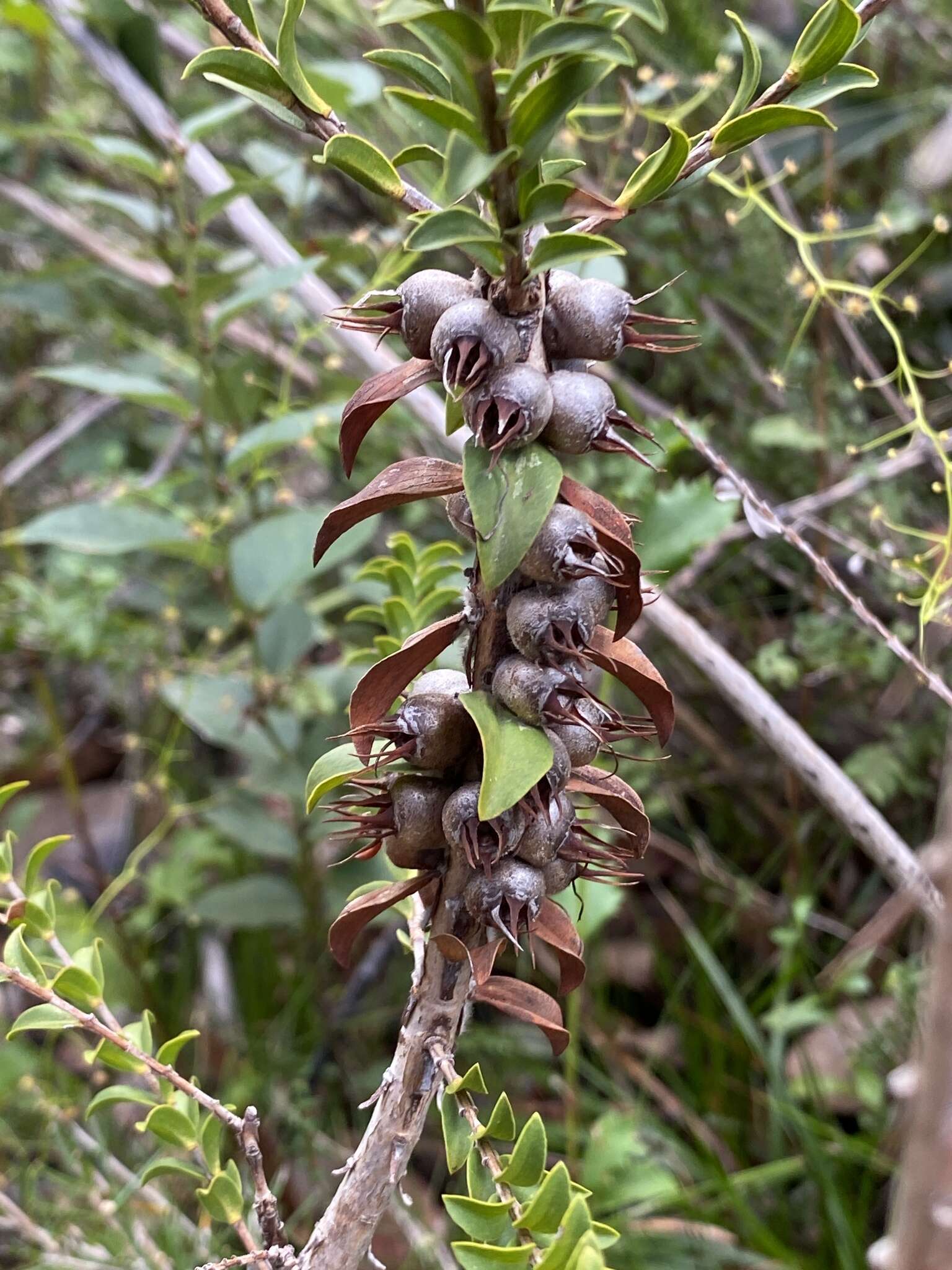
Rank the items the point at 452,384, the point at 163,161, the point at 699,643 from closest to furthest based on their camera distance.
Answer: the point at 452,384
the point at 699,643
the point at 163,161

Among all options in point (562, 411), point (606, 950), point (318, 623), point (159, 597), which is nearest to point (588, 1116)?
point (606, 950)

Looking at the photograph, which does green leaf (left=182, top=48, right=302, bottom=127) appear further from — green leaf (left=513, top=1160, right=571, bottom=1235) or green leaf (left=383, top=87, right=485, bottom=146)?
green leaf (left=513, top=1160, right=571, bottom=1235)

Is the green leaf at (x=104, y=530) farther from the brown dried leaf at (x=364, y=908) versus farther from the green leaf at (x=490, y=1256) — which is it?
the green leaf at (x=490, y=1256)

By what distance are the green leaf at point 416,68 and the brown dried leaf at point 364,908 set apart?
28 centimetres

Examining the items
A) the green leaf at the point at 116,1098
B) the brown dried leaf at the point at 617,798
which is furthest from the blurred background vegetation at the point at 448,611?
the brown dried leaf at the point at 617,798

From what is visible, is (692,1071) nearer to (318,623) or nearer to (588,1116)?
(588,1116)

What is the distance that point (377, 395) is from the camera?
0.35 metres

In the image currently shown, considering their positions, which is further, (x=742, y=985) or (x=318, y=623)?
(x=742, y=985)

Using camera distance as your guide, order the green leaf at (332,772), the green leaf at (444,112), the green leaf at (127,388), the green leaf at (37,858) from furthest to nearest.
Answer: the green leaf at (127,388)
the green leaf at (37,858)
the green leaf at (332,772)
the green leaf at (444,112)

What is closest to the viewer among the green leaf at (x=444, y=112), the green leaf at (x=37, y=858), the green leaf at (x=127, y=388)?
the green leaf at (x=444, y=112)

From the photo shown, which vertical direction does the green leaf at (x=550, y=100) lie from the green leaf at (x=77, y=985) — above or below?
above

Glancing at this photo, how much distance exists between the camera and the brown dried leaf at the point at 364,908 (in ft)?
1.32

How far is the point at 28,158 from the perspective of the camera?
4.86 feet

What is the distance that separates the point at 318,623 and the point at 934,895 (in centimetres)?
67
